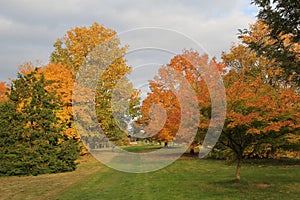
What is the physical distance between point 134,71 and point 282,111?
38.5 feet

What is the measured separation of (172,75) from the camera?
78.6 ft

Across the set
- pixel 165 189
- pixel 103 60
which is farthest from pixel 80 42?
pixel 165 189

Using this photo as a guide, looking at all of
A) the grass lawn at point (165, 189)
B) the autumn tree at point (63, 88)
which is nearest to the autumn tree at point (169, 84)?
the grass lawn at point (165, 189)

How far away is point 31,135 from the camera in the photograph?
58.5ft

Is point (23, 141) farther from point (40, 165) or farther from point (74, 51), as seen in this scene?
point (74, 51)

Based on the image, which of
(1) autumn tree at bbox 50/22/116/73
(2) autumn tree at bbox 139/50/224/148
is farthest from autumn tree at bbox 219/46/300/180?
(1) autumn tree at bbox 50/22/116/73

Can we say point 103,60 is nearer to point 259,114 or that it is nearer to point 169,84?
point 169,84

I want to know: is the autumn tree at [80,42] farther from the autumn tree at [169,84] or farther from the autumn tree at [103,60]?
the autumn tree at [169,84]

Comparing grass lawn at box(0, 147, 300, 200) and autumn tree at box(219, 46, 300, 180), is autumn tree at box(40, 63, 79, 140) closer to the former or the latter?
grass lawn at box(0, 147, 300, 200)

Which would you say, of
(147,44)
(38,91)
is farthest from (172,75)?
(38,91)

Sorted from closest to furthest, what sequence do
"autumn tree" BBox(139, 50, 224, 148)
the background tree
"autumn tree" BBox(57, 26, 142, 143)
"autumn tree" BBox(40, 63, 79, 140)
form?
1. the background tree
2. "autumn tree" BBox(139, 50, 224, 148)
3. "autumn tree" BBox(40, 63, 79, 140)
4. "autumn tree" BBox(57, 26, 142, 143)

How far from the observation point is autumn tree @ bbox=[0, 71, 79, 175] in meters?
17.6

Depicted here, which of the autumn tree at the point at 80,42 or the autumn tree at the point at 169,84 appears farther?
the autumn tree at the point at 80,42

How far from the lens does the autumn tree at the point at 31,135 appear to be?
Result: 695 inches
